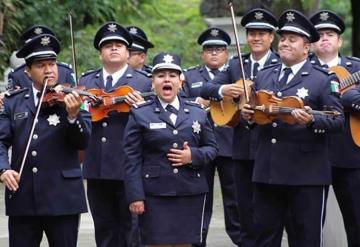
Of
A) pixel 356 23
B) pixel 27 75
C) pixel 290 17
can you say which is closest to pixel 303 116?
pixel 290 17

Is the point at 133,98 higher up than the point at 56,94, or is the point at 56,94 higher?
the point at 56,94

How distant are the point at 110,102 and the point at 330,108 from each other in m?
2.29

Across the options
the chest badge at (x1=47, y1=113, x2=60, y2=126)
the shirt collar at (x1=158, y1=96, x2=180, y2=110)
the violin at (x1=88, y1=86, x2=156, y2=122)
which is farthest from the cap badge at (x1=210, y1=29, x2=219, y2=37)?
the chest badge at (x1=47, y1=113, x2=60, y2=126)

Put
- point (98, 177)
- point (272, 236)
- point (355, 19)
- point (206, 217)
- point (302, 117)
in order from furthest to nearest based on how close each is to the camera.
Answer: point (355, 19), point (206, 217), point (98, 177), point (272, 236), point (302, 117)

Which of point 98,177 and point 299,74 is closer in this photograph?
point 299,74

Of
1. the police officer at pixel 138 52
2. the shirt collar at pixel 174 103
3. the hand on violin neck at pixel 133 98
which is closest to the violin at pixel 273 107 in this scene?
the shirt collar at pixel 174 103

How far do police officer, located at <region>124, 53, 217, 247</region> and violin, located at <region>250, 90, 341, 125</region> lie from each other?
0.49 metres

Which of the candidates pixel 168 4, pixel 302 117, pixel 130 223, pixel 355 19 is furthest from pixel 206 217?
pixel 168 4

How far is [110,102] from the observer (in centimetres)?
1007

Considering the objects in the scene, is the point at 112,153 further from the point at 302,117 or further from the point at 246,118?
the point at 302,117

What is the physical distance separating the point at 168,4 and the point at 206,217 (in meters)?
17.4

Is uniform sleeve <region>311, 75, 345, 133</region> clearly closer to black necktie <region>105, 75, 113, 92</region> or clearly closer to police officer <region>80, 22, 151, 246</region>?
police officer <region>80, 22, 151, 246</region>

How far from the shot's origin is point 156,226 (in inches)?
337

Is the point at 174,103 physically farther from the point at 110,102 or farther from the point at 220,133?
the point at 220,133
